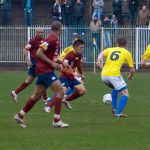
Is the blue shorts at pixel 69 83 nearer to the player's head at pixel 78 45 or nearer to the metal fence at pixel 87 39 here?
the player's head at pixel 78 45

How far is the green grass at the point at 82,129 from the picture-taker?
1307 centimetres

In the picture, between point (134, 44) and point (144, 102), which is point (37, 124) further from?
point (134, 44)

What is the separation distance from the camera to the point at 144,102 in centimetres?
2189

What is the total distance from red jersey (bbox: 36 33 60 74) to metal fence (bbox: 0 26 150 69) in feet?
77.8

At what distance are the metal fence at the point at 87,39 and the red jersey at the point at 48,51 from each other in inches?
934

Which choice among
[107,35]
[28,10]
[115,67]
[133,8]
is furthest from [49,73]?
[28,10]

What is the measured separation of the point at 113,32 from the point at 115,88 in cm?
2245

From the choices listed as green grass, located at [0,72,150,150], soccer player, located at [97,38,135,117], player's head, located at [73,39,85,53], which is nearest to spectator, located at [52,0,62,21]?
green grass, located at [0,72,150,150]

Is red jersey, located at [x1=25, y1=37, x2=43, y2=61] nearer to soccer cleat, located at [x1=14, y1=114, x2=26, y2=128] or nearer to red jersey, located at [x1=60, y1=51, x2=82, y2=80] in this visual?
red jersey, located at [x1=60, y1=51, x2=82, y2=80]

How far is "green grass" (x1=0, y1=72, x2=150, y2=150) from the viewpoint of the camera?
1307 cm

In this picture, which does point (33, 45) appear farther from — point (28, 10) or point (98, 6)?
point (28, 10)

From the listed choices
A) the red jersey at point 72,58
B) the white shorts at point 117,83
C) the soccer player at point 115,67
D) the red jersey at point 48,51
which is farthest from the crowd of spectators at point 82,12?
the red jersey at point 48,51

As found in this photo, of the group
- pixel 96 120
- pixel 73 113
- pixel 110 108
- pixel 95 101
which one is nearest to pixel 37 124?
pixel 96 120

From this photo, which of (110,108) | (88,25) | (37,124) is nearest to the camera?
(37,124)
